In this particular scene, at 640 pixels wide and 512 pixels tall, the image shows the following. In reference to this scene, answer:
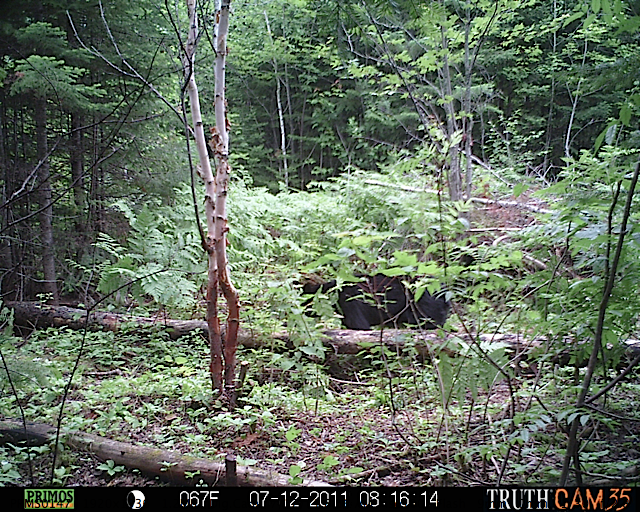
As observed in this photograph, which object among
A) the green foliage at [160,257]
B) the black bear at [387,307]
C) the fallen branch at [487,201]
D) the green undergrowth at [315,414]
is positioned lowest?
the green undergrowth at [315,414]

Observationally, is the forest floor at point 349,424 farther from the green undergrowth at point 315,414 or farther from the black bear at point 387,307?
the black bear at point 387,307

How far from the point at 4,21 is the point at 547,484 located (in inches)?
262

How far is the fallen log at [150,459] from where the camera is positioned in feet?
7.63

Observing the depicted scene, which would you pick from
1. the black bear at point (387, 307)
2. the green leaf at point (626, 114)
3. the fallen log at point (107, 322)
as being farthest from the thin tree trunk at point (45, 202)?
the green leaf at point (626, 114)

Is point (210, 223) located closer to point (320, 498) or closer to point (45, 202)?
point (320, 498)

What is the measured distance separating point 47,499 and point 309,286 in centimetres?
385

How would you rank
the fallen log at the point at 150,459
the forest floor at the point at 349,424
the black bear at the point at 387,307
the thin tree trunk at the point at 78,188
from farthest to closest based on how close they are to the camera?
the thin tree trunk at the point at 78,188 → the black bear at the point at 387,307 → the fallen log at the point at 150,459 → the forest floor at the point at 349,424

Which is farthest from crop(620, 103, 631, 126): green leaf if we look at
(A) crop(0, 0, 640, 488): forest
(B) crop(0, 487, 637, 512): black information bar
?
(B) crop(0, 487, 637, 512): black information bar

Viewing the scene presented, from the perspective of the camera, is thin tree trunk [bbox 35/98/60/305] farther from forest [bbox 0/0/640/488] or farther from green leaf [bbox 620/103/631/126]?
green leaf [bbox 620/103/631/126]

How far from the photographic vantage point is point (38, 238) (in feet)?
18.3

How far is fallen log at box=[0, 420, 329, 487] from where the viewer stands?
Answer: 232 cm

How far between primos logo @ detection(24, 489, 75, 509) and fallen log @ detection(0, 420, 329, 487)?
0.36 m

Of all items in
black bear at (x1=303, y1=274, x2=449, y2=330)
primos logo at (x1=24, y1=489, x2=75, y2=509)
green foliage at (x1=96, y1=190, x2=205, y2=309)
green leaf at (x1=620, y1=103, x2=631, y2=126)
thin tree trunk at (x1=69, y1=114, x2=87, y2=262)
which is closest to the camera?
green leaf at (x1=620, y1=103, x2=631, y2=126)

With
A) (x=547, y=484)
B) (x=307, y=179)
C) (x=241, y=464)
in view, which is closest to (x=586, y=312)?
(x=547, y=484)
